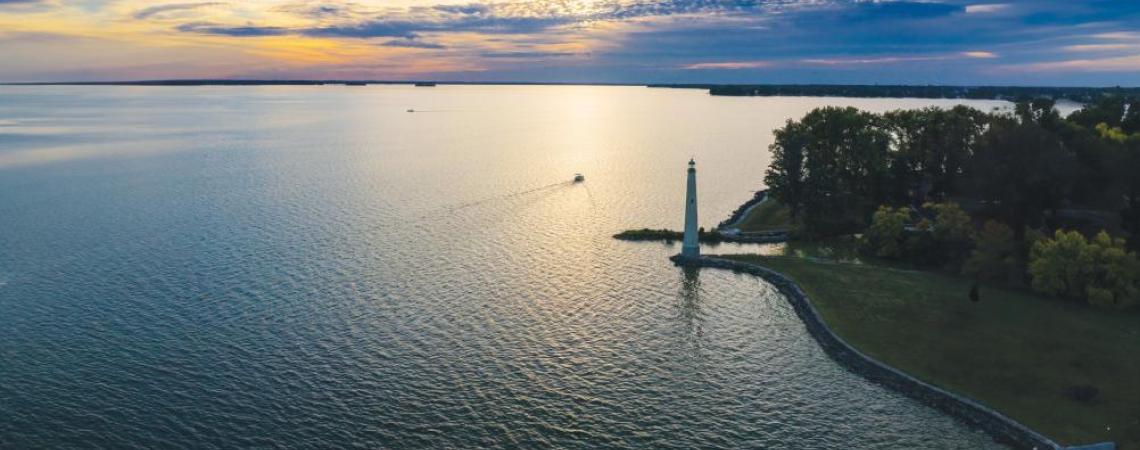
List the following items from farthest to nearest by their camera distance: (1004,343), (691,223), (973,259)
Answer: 1. (691,223)
2. (973,259)
3. (1004,343)

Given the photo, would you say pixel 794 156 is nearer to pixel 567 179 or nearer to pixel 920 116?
pixel 920 116

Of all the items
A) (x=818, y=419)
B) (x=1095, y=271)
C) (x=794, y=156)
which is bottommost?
(x=818, y=419)

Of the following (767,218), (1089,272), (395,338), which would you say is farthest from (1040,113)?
(395,338)

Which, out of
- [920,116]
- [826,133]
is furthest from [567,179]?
[920,116]

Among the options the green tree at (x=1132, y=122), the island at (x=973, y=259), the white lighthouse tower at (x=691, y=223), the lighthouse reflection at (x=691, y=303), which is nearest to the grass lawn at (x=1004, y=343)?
the island at (x=973, y=259)

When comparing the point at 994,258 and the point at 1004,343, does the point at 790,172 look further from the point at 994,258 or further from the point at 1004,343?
the point at 1004,343

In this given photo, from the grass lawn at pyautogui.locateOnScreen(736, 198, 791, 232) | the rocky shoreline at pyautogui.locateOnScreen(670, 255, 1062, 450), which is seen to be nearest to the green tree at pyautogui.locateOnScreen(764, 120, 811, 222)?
the grass lawn at pyautogui.locateOnScreen(736, 198, 791, 232)
